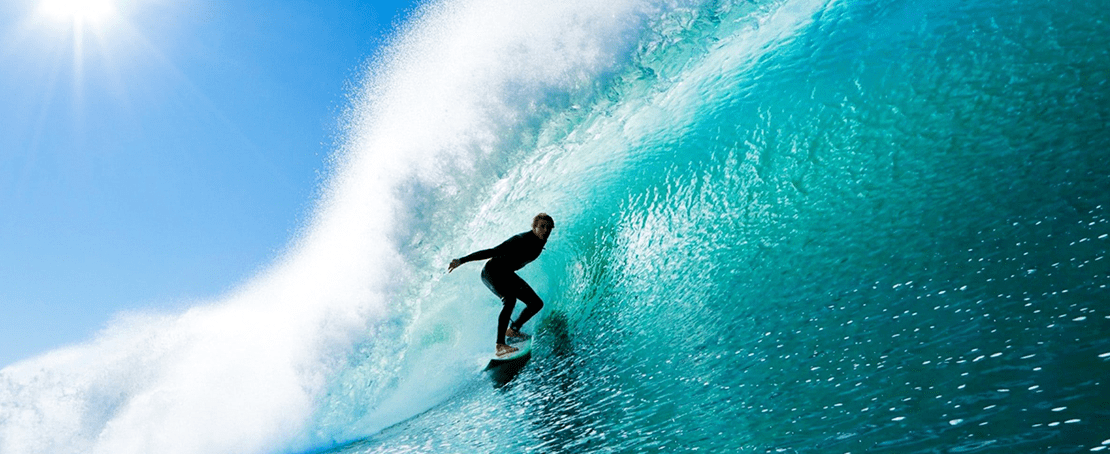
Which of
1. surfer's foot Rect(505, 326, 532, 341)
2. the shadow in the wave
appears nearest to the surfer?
surfer's foot Rect(505, 326, 532, 341)

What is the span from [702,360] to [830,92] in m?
3.63

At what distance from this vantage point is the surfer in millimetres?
5562

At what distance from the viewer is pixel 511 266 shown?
18.8 ft

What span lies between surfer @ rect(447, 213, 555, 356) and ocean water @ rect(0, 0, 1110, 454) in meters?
0.39

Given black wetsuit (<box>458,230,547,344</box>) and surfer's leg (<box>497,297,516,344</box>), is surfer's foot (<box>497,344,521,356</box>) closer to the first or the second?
black wetsuit (<box>458,230,547,344</box>)

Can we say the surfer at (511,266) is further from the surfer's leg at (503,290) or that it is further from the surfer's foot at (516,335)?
the surfer's foot at (516,335)

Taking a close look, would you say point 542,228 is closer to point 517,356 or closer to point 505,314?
point 505,314

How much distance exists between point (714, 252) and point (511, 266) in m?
1.89

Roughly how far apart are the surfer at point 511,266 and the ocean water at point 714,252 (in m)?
0.39

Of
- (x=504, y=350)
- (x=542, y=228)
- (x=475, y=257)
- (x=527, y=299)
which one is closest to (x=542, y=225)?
(x=542, y=228)

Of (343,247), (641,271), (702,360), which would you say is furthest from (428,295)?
(702,360)

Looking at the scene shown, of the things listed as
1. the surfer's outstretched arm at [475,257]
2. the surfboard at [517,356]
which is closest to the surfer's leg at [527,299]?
the surfboard at [517,356]

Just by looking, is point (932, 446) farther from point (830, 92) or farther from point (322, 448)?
point (322, 448)

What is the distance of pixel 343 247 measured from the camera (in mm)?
8688
